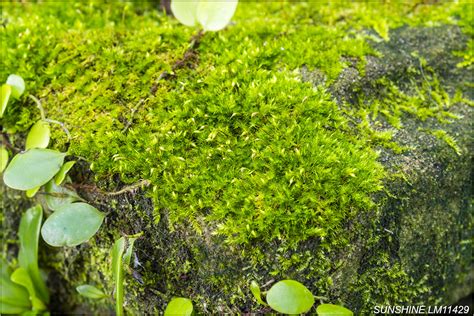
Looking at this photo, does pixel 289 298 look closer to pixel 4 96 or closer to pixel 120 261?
pixel 120 261

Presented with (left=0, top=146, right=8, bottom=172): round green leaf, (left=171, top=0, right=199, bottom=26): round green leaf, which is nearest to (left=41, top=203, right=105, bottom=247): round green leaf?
(left=0, top=146, right=8, bottom=172): round green leaf

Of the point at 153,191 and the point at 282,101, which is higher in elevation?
the point at 282,101

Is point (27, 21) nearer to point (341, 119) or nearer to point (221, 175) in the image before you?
point (221, 175)

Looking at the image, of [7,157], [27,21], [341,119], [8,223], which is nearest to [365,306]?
[341,119]

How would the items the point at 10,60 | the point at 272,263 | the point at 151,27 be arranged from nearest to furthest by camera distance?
the point at 272,263, the point at 10,60, the point at 151,27

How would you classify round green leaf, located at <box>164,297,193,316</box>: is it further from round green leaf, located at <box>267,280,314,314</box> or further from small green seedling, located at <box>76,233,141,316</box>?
round green leaf, located at <box>267,280,314,314</box>

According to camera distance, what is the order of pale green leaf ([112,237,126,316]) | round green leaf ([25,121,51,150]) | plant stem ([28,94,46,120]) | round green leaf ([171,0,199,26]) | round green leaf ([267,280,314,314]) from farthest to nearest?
1. round green leaf ([171,0,199,26])
2. plant stem ([28,94,46,120])
3. round green leaf ([25,121,51,150])
4. pale green leaf ([112,237,126,316])
5. round green leaf ([267,280,314,314])
